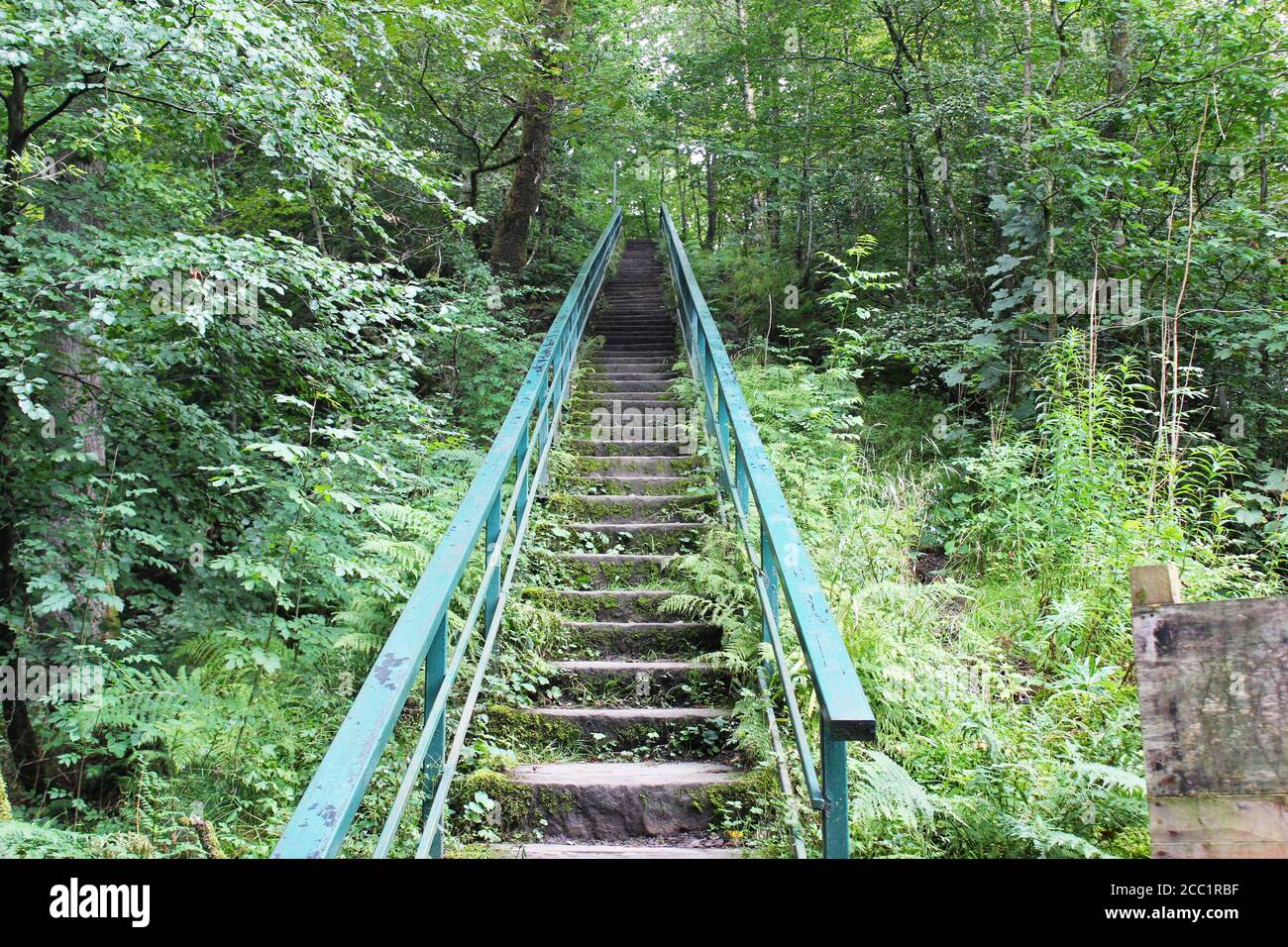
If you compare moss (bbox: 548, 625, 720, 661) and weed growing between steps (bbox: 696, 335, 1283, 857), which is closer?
weed growing between steps (bbox: 696, 335, 1283, 857)

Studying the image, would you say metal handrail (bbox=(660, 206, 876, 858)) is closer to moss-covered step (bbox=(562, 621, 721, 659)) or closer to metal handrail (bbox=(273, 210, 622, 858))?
moss-covered step (bbox=(562, 621, 721, 659))

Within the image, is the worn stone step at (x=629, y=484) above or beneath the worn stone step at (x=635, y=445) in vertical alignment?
beneath

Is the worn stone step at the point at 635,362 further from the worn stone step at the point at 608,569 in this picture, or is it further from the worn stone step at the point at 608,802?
the worn stone step at the point at 608,802

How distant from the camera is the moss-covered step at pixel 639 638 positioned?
390 centimetres

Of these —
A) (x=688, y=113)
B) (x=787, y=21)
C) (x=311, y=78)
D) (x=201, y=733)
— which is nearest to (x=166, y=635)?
(x=201, y=733)

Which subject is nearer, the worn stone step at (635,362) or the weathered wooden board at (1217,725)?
the weathered wooden board at (1217,725)

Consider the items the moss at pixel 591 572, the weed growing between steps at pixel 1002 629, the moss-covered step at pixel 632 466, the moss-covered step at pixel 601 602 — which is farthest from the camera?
the moss-covered step at pixel 632 466

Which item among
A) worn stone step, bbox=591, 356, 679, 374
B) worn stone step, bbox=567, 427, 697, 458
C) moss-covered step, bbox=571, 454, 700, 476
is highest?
worn stone step, bbox=591, 356, 679, 374

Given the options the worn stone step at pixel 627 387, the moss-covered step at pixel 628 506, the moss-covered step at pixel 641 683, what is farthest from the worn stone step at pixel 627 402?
the moss-covered step at pixel 641 683

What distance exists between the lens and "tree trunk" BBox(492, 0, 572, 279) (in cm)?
963

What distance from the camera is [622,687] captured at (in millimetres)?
3650

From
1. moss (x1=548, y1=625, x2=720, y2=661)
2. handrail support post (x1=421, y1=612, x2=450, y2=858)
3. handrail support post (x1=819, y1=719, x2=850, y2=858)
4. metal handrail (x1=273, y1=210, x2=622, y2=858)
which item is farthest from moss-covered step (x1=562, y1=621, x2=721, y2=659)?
handrail support post (x1=819, y1=719, x2=850, y2=858)

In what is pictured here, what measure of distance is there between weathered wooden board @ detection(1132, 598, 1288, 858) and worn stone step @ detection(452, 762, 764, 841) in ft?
4.41
